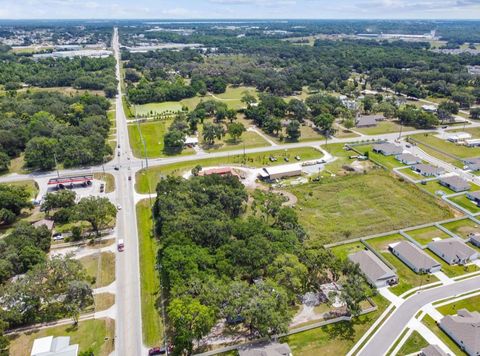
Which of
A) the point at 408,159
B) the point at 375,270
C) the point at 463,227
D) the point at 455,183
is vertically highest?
the point at 408,159

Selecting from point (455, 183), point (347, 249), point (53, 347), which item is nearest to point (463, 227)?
point (455, 183)

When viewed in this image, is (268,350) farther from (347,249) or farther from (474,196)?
(474,196)

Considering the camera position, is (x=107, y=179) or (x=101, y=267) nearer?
(x=101, y=267)

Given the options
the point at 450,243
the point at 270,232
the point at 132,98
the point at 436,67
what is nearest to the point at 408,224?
the point at 450,243

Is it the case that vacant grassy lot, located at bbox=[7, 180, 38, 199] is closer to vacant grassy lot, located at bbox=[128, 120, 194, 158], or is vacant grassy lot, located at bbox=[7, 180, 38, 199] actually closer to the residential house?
vacant grassy lot, located at bbox=[128, 120, 194, 158]

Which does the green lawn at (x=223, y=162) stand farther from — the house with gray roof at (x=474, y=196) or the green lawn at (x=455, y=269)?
the green lawn at (x=455, y=269)

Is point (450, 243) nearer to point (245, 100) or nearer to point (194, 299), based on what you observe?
point (194, 299)

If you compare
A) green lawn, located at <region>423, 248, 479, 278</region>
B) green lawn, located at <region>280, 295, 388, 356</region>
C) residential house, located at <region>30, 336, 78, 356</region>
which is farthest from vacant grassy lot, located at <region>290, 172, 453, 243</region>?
residential house, located at <region>30, 336, 78, 356</region>
